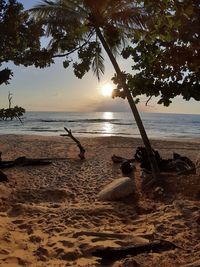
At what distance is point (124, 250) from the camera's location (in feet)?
19.4

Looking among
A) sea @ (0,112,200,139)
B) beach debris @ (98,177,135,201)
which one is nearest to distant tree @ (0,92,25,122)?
sea @ (0,112,200,139)

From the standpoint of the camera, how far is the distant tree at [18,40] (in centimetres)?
1099

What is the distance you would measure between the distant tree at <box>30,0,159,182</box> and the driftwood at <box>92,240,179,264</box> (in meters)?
5.24

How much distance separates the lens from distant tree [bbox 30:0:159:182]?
12.2 metres

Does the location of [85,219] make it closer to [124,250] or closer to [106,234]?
[106,234]

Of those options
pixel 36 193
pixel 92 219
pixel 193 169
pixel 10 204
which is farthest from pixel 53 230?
pixel 193 169

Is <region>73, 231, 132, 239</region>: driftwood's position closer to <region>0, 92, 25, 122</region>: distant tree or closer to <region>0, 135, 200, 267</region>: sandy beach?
<region>0, 135, 200, 267</region>: sandy beach

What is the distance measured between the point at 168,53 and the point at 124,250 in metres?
4.17

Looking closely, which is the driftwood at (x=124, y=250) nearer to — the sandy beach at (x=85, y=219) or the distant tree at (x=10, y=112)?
the sandy beach at (x=85, y=219)

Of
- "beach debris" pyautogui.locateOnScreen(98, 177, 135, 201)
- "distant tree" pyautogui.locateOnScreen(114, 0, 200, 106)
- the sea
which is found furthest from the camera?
the sea

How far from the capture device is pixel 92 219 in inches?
316

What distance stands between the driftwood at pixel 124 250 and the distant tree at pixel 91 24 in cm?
524

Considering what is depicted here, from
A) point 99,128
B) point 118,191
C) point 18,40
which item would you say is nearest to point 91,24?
point 18,40

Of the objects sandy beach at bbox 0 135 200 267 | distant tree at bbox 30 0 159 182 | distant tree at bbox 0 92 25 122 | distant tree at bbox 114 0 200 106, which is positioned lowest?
sandy beach at bbox 0 135 200 267
